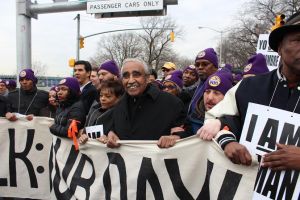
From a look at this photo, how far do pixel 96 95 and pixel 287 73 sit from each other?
317 cm

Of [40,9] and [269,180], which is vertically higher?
[40,9]

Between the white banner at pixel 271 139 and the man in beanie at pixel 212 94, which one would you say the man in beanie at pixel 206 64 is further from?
the white banner at pixel 271 139

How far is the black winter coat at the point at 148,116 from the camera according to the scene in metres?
3.23

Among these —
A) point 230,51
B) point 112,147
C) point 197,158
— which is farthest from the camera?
point 230,51

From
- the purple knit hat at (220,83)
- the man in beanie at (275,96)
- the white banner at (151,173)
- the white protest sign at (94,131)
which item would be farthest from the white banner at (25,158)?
the man in beanie at (275,96)

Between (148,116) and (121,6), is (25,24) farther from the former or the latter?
(148,116)

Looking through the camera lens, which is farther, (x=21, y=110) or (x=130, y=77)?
(x=21, y=110)

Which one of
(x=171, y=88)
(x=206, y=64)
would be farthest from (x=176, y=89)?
(x=206, y=64)

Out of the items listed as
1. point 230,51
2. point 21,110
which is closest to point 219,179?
point 21,110

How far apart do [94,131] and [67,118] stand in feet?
1.91

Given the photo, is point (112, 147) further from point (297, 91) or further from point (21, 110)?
point (21, 110)

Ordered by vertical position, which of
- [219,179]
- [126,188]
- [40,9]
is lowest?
[126,188]

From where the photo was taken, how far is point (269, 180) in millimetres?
2143

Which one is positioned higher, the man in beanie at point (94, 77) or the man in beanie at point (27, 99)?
the man in beanie at point (94, 77)
